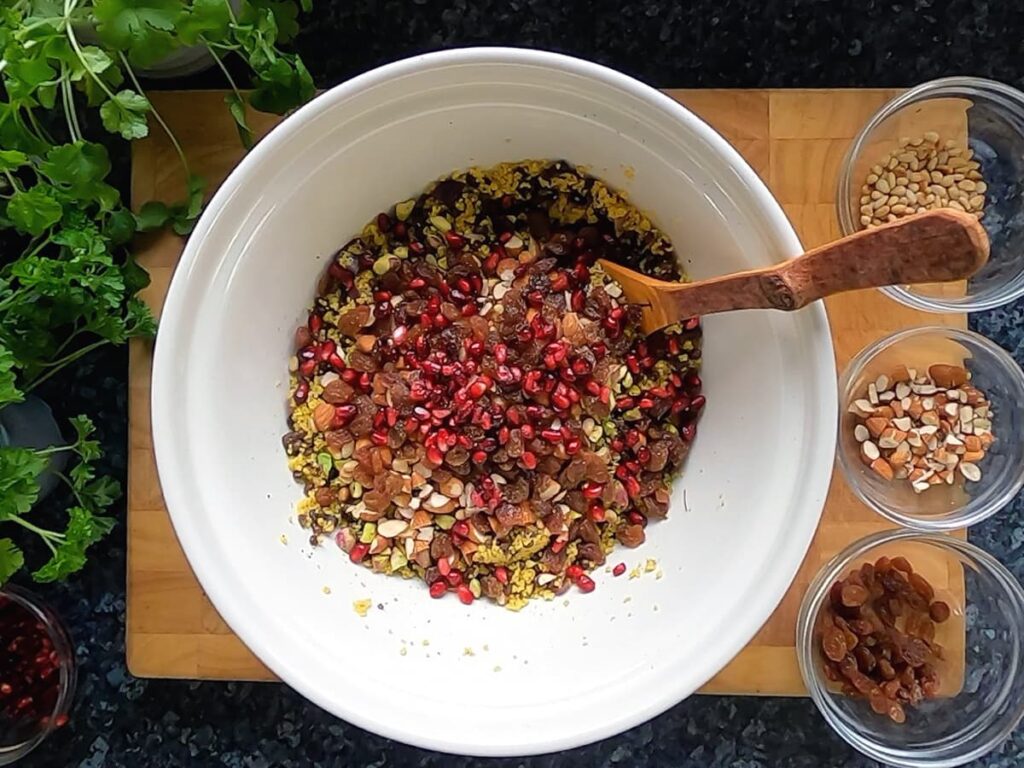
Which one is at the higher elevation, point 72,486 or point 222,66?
point 222,66

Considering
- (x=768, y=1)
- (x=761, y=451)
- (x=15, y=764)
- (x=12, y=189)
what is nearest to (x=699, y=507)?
(x=761, y=451)

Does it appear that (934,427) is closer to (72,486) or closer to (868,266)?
(868,266)

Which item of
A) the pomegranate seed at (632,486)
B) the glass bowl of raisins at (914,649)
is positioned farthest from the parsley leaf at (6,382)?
the glass bowl of raisins at (914,649)

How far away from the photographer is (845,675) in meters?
1.56

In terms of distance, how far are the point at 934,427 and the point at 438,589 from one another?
0.71 m

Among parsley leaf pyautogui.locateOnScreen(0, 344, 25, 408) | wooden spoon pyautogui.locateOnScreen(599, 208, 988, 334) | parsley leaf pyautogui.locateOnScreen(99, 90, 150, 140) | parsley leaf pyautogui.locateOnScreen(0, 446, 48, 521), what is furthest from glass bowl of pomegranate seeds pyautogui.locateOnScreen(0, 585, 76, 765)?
wooden spoon pyautogui.locateOnScreen(599, 208, 988, 334)

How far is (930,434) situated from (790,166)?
16.3 inches

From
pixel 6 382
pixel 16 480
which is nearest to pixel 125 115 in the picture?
pixel 6 382

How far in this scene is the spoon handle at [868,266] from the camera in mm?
1114

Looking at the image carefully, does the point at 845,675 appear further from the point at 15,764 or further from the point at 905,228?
the point at 15,764

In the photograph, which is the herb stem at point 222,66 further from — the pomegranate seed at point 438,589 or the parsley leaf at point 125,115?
the pomegranate seed at point 438,589

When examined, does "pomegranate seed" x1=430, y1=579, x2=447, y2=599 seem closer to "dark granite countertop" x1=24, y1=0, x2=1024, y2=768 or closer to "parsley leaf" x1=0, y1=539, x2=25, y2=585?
"dark granite countertop" x1=24, y1=0, x2=1024, y2=768

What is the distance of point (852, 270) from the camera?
1.21 metres

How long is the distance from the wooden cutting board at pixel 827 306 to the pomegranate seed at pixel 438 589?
0.86 feet
